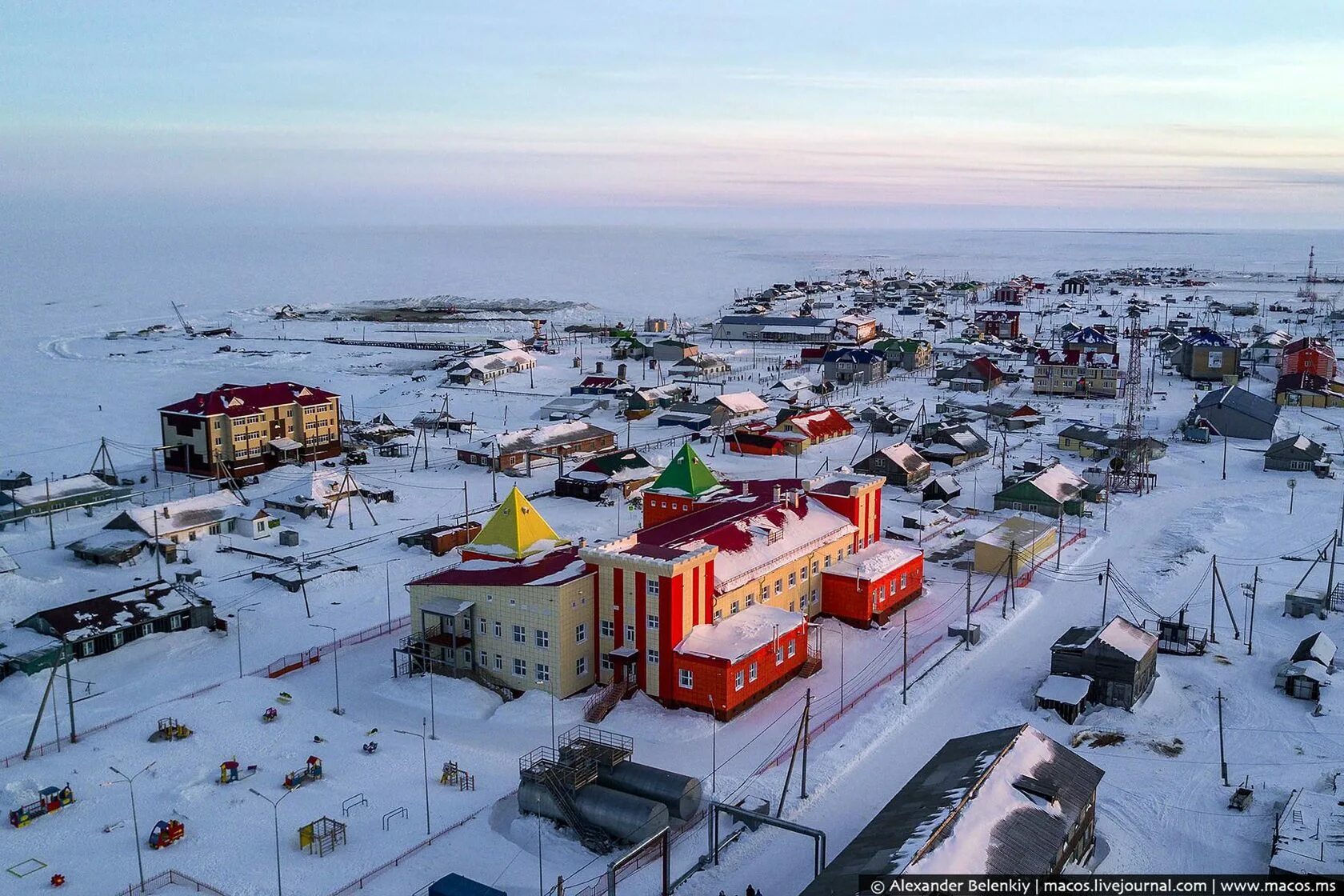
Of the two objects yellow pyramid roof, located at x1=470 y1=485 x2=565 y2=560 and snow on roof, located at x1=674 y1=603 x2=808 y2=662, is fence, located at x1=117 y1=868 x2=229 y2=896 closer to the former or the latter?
snow on roof, located at x1=674 y1=603 x2=808 y2=662

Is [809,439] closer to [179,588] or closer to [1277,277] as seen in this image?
[179,588]

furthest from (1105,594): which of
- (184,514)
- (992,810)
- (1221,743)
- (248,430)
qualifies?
(248,430)

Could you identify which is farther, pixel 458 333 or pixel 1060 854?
pixel 458 333

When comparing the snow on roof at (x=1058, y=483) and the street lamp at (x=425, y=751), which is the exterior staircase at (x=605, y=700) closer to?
the street lamp at (x=425, y=751)

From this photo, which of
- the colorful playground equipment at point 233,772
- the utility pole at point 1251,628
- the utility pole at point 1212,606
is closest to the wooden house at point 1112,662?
the utility pole at point 1251,628

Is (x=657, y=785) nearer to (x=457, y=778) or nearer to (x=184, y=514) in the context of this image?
(x=457, y=778)

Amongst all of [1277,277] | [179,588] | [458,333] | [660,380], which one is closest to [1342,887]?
[179,588]
